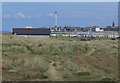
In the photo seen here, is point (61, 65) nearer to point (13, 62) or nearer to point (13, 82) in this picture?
point (13, 62)

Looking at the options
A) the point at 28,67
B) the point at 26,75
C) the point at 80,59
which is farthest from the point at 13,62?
the point at 80,59

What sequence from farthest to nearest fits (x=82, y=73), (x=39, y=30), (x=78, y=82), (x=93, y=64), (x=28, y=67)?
1. (x=39, y=30)
2. (x=93, y=64)
3. (x=28, y=67)
4. (x=82, y=73)
5. (x=78, y=82)

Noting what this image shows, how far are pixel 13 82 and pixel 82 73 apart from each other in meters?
5.39

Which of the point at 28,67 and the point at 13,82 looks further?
the point at 28,67

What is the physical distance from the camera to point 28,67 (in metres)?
18.3

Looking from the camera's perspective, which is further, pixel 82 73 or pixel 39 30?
pixel 39 30

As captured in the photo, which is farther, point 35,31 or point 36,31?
point 35,31

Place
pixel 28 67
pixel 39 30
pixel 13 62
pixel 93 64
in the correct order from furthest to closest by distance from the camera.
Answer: pixel 39 30
pixel 93 64
pixel 13 62
pixel 28 67

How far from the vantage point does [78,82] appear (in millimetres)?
13438

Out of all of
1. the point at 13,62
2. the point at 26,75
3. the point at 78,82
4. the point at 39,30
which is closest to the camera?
the point at 78,82

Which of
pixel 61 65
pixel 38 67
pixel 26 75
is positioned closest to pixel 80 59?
pixel 61 65

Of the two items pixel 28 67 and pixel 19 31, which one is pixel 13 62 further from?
pixel 19 31

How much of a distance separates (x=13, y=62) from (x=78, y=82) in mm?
7412

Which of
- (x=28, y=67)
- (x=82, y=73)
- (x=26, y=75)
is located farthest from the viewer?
(x=28, y=67)
